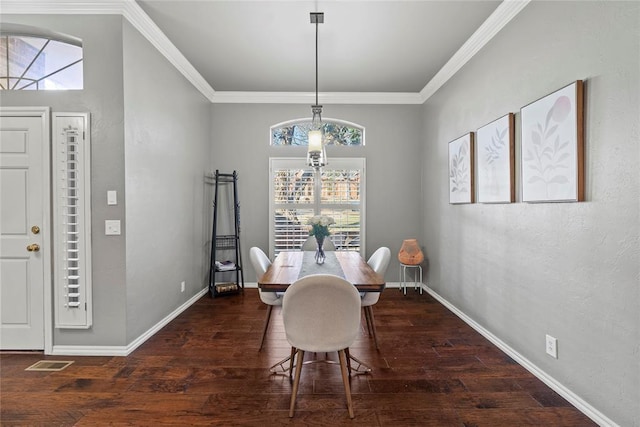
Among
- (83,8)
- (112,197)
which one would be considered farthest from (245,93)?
(112,197)

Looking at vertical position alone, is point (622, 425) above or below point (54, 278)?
below

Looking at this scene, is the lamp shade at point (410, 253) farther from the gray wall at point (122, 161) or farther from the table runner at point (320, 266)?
the gray wall at point (122, 161)

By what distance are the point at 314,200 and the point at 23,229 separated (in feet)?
10.6

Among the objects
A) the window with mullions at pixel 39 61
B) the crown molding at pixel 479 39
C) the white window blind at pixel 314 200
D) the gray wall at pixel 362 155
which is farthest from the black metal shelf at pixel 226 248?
the crown molding at pixel 479 39

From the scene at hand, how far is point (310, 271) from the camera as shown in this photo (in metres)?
2.52

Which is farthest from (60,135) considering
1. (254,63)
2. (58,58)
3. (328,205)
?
(328,205)

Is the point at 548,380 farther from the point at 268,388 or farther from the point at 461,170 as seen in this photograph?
the point at 461,170

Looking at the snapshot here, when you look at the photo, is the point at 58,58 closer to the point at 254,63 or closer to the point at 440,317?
the point at 254,63

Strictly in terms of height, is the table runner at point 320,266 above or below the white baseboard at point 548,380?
above

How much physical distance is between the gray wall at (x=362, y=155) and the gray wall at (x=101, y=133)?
2.10 metres

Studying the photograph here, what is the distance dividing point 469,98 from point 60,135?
12.6 feet

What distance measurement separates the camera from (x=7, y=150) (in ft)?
8.29

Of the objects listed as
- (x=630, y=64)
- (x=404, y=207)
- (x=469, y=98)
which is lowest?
(x=404, y=207)

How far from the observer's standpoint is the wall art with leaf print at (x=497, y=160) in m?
2.55
